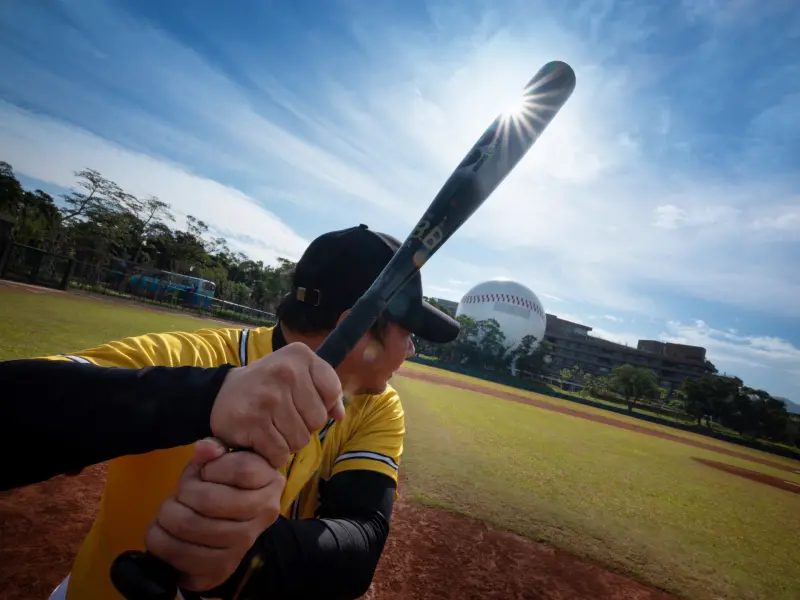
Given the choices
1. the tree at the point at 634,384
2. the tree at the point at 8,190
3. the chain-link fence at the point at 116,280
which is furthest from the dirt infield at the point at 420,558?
the tree at the point at 634,384

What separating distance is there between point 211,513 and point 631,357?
94032 mm

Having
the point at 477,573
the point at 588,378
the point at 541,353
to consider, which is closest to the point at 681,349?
the point at 588,378

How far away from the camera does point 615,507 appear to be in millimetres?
6184

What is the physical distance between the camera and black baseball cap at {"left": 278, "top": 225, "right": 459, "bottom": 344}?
1.77 metres

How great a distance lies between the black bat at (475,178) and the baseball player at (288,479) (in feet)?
1.00

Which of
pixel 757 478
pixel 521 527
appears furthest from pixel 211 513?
pixel 757 478

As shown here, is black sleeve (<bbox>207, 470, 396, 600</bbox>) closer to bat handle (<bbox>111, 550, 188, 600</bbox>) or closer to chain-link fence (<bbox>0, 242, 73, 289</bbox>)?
bat handle (<bbox>111, 550, 188, 600</bbox>)

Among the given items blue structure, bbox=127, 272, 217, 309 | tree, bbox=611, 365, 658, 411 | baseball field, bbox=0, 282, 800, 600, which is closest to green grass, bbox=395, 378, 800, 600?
baseball field, bbox=0, 282, 800, 600

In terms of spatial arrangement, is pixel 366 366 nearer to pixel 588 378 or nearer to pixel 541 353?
pixel 541 353

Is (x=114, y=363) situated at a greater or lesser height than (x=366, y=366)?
lesser

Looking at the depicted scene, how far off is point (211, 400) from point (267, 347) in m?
0.90

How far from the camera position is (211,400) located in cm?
91

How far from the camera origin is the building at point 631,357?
253ft

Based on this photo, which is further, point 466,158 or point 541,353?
point 541,353
